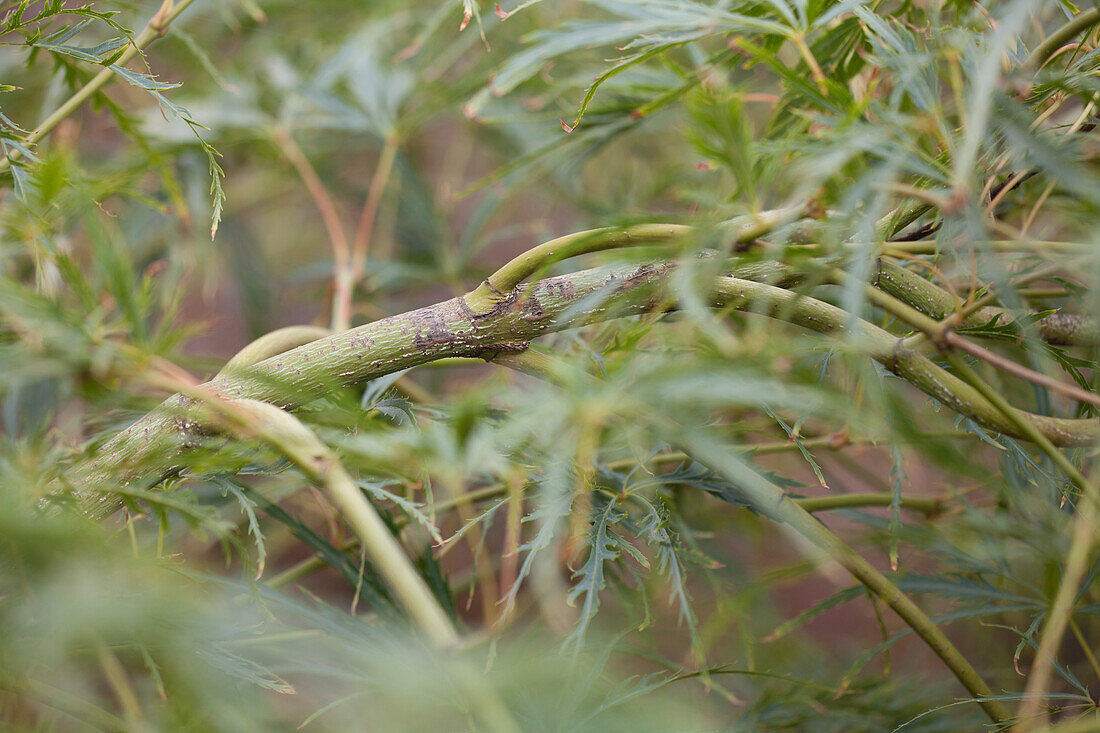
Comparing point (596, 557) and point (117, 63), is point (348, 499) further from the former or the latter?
point (117, 63)

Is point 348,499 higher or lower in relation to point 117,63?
lower

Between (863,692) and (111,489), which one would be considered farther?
(863,692)

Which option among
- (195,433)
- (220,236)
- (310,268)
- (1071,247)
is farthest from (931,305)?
(220,236)

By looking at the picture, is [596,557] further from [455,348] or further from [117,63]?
[117,63]

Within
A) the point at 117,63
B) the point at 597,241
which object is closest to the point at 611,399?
the point at 597,241

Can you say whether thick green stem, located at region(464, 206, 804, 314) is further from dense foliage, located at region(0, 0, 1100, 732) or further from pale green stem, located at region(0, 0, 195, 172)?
pale green stem, located at region(0, 0, 195, 172)

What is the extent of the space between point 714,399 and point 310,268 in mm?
520

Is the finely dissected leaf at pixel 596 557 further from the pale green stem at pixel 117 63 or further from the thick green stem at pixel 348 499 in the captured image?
the pale green stem at pixel 117 63

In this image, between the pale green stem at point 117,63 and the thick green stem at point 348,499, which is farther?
the pale green stem at point 117,63

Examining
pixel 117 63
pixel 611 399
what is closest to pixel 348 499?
pixel 611 399

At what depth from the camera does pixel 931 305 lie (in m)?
0.27

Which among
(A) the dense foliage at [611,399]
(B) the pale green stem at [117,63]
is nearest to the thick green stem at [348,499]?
(A) the dense foliage at [611,399]

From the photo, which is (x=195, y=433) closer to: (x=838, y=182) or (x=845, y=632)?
(x=838, y=182)

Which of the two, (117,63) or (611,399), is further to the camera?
(117,63)
